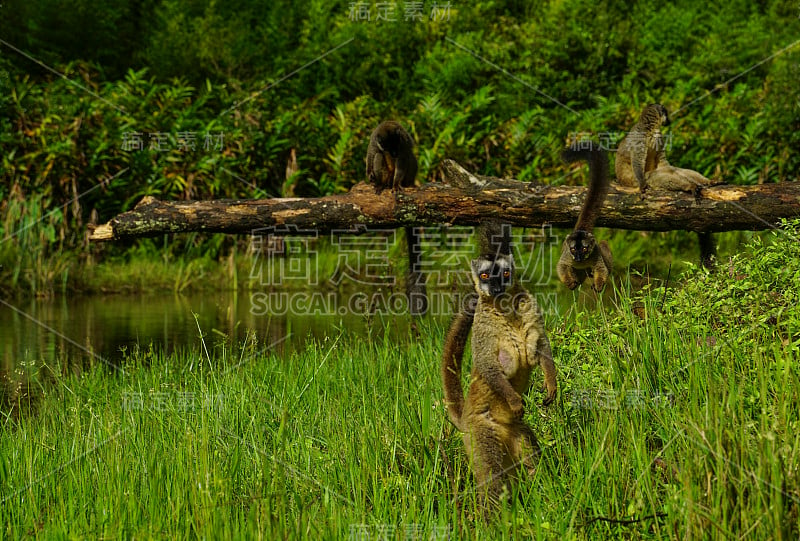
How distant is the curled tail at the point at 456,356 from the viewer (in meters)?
3.58

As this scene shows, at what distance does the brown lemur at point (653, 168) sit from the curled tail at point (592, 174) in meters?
1.41

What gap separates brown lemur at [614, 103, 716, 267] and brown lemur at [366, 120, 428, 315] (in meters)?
2.03

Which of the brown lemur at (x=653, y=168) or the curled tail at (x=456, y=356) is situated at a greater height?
the brown lemur at (x=653, y=168)

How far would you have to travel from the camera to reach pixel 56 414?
17.7 feet

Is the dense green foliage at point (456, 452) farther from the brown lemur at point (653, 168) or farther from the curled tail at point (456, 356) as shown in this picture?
the brown lemur at point (653, 168)

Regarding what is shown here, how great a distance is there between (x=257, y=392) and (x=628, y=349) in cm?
229

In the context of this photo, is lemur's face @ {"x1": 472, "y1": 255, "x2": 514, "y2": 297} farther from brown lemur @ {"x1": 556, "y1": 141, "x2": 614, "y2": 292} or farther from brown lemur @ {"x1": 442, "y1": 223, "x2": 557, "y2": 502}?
brown lemur @ {"x1": 556, "y1": 141, "x2": 614, "y2": 292}

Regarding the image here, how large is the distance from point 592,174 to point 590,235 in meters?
0.39

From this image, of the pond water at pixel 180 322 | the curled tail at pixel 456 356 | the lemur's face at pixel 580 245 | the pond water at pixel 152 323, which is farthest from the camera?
the pond water at pixel 152 323

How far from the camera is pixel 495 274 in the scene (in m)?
3.33

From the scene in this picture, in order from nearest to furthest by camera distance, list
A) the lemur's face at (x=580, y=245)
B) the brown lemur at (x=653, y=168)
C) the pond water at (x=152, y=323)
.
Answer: the lemur's face at (x=580, y=245)
the brown lemur at (x=653, y=168)
the pond water at (x=152, y=323)

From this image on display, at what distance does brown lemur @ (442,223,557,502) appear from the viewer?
3.33 m

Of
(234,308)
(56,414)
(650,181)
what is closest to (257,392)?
(56,414)

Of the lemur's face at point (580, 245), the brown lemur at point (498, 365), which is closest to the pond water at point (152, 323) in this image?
the lemur's face at point (580, 245)
